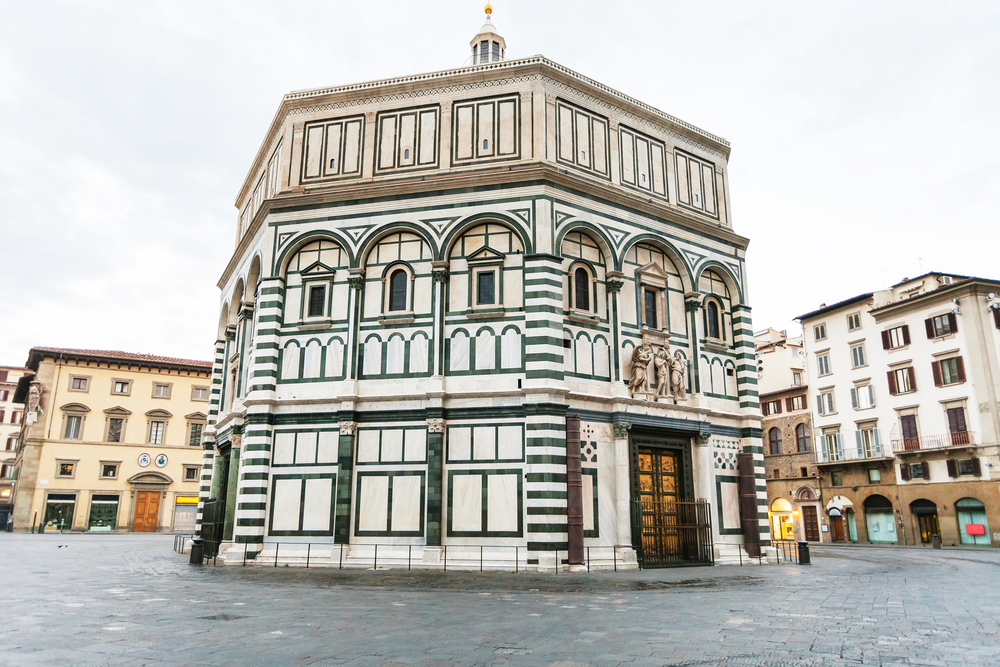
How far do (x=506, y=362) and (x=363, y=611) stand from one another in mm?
10276

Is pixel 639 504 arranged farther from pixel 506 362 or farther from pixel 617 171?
pixel 617 171

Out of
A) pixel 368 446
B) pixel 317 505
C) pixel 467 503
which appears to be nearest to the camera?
pixel 467 503

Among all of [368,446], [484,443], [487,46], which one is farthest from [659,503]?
[487,46]

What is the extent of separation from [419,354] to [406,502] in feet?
13.8

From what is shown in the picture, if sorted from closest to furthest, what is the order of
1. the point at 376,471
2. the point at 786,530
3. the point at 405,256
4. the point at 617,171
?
1. the point at 376,471
2. the point at 405,256
3. the point at 617,171
4. the point at 786,530

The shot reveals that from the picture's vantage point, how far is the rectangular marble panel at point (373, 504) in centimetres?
2028

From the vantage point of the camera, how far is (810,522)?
48906 millimetres

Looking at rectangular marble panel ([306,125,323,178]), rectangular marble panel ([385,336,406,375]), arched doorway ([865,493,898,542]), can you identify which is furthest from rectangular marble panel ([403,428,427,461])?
arched doorway ([865,493,898,542])

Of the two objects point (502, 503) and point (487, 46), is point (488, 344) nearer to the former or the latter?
point (502, 503)

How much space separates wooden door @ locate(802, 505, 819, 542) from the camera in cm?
4846

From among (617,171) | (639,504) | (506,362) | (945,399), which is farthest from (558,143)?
(945,399)

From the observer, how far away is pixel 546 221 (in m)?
21.4

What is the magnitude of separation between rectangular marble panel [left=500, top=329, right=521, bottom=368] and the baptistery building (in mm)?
65

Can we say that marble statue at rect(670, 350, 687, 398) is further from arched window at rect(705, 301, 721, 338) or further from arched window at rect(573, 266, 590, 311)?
arched window at rect(573, 266, 590, 311)
